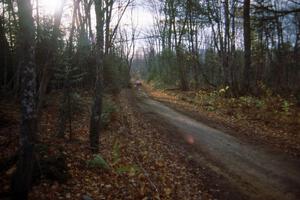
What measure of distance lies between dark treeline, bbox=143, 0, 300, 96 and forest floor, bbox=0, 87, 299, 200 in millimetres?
6217

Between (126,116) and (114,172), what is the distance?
832 centimetres

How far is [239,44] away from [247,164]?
3608 centimetres

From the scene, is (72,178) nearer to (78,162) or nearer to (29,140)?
(78,162)

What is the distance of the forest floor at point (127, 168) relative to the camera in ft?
20.4

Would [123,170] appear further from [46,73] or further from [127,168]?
[46,73]

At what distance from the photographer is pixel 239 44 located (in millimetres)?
41531

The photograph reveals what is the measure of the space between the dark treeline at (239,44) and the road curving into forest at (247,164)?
491 centimetres

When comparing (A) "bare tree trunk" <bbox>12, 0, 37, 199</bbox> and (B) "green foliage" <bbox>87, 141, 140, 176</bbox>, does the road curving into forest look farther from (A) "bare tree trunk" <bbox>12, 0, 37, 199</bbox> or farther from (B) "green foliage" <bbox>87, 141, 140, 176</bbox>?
(A) "bare tree trunk" <bbox>12, 0, 37, 199</bbox>

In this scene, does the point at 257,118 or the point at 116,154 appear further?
the point at 257,118

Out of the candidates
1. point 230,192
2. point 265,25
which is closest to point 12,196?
point 230,192

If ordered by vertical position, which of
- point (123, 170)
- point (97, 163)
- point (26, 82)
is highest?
point (26, 82)

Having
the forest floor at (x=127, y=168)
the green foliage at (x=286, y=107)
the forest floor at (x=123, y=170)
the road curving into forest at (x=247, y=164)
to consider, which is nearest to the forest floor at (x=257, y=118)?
the green foliage at (x=286, y=107)

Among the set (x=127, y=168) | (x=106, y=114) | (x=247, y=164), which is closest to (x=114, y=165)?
(x=127, y=168)

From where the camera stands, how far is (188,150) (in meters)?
9.78
